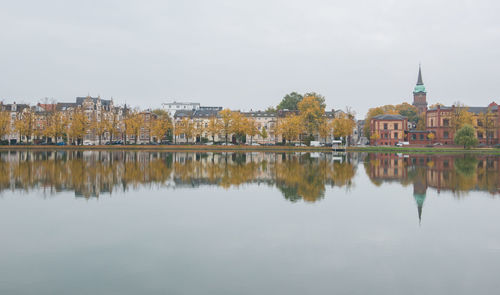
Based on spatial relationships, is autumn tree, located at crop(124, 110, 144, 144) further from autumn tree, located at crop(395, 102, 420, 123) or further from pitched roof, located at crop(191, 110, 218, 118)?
autumn tree, located at crop(395, 102, 420, 123)

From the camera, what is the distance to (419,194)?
22.5 metres

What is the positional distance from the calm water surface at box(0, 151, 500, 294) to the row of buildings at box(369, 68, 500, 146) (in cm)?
7673

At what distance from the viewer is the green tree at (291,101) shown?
111875 millimetres

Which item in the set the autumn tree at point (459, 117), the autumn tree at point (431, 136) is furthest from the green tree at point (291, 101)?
the autumn tree at point (459, 117)

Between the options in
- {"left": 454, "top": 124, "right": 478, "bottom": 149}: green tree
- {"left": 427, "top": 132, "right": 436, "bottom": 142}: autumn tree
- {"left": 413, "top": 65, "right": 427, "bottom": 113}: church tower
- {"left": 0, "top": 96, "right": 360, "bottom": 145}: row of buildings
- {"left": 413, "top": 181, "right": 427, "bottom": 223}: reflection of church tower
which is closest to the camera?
{"left": 413, "top": 181, "right": 427, "bottom": 223}: reflection of church tower

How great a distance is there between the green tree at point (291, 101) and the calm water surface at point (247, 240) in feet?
292

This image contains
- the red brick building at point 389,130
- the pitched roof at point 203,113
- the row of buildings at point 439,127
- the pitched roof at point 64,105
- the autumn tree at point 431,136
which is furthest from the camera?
the pitched roof at point 203,113

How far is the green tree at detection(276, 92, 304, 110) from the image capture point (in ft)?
367

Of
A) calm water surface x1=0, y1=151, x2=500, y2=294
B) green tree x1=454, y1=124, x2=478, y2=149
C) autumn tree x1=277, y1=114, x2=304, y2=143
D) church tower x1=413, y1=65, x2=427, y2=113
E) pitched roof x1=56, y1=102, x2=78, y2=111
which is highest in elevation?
church tower x1=413, y1=65, x2=427, y2=113

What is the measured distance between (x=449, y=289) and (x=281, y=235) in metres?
5.62

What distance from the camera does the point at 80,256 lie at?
11.2 meters

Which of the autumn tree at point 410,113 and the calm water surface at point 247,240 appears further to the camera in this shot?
the autumn tree at point 410,113

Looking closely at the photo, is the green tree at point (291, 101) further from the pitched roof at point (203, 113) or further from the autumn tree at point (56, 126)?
the autumn tree at point (56, 126)

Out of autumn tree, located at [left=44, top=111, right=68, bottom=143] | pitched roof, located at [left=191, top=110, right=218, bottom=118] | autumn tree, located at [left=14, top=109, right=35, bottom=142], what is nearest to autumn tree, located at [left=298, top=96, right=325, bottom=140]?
pitched roof, located at [left=191, top=110, right=218, bottom=118]
